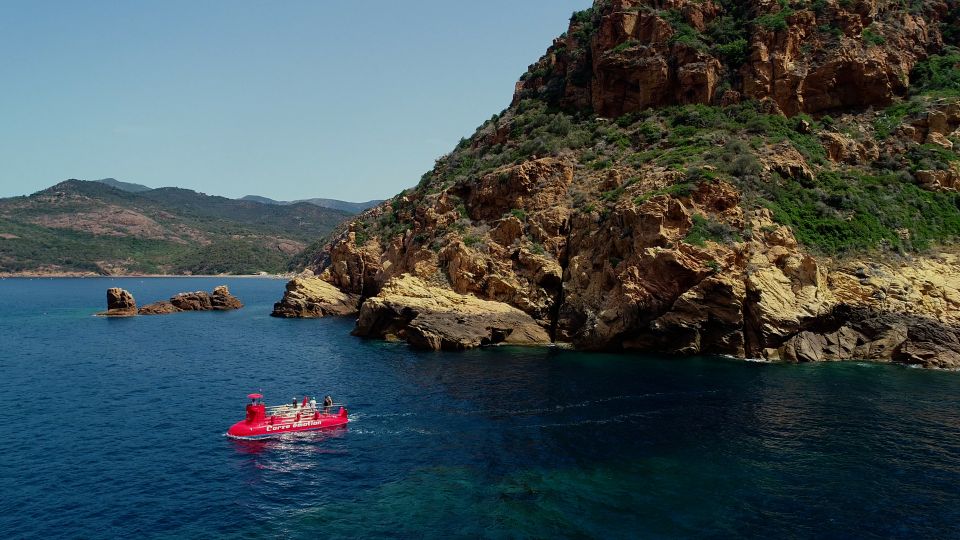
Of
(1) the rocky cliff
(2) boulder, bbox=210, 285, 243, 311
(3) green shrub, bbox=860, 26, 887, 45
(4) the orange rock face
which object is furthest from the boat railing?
(3) green shrub, bbox=860, 26, 887, 45

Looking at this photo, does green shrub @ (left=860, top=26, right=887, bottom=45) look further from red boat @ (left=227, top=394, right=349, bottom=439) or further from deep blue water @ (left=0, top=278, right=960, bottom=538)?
red boat @ (left=227, top=394, right=349, bottom=439)

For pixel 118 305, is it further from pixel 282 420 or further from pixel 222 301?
pixel 282 420

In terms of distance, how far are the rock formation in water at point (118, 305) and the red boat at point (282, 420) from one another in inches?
2892

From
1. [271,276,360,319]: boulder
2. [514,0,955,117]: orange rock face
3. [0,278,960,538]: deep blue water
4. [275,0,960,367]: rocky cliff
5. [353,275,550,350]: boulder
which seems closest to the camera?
[0,278,960,538]: deep blue water

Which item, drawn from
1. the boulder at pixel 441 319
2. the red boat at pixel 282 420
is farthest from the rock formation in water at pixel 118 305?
the red boat at pixel 282 420

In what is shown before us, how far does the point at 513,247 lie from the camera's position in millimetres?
71562

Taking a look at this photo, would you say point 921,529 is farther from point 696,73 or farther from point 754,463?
point 696,73

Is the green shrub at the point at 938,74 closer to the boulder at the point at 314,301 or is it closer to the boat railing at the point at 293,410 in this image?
the boat railing at the point at 293,410

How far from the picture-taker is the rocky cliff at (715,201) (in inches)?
2218

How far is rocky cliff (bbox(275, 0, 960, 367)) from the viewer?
5634 centimetres

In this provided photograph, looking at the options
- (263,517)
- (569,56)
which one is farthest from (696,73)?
(263,517)

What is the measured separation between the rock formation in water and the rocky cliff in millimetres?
27670

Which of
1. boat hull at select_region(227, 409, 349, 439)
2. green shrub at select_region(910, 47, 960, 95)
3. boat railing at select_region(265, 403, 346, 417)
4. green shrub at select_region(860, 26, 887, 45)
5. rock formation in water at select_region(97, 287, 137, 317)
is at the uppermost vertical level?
green shrub at select_region(860, 26, 887, 45)

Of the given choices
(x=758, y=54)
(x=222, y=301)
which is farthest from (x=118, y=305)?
(x=758, y=54)
